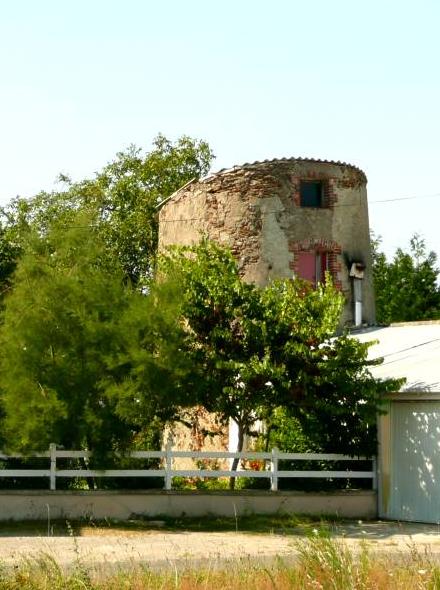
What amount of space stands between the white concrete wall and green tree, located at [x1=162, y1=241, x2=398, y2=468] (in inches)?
59.7

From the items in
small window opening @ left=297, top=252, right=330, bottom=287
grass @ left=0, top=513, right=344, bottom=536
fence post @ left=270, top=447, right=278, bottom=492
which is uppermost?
small window opening @ left=297, top=252, right=330, bottom=287

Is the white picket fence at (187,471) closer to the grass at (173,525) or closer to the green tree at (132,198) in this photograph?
the grass at (173,525)

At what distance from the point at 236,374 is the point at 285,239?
10.3 m

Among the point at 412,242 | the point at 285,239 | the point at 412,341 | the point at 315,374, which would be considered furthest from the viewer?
the point at 412,242

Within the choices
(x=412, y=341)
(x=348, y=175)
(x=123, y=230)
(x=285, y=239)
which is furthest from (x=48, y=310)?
(x=123, y=230)

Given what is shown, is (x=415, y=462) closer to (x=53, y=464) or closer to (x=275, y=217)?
(x=53, y=464)

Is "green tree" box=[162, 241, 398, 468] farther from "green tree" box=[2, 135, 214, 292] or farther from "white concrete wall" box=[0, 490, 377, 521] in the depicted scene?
"green tree" box=[2, 135, 214, 292]

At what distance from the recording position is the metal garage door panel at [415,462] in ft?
74.2

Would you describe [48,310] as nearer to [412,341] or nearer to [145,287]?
[145,287]

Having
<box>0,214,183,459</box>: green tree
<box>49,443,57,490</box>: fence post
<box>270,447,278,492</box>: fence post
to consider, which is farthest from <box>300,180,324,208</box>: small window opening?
<box>49,443,57,490</box>: fence post

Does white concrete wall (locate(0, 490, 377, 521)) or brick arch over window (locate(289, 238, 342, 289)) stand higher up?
brick arch over window (locate(289, 238, 342, 289))

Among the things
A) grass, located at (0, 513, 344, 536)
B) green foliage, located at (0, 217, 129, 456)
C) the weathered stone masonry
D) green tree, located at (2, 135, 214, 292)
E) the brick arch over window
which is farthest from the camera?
Answer: green tree, located at (2, 135, 214, 292)

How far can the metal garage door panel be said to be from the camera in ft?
74.2

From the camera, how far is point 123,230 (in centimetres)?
4819
